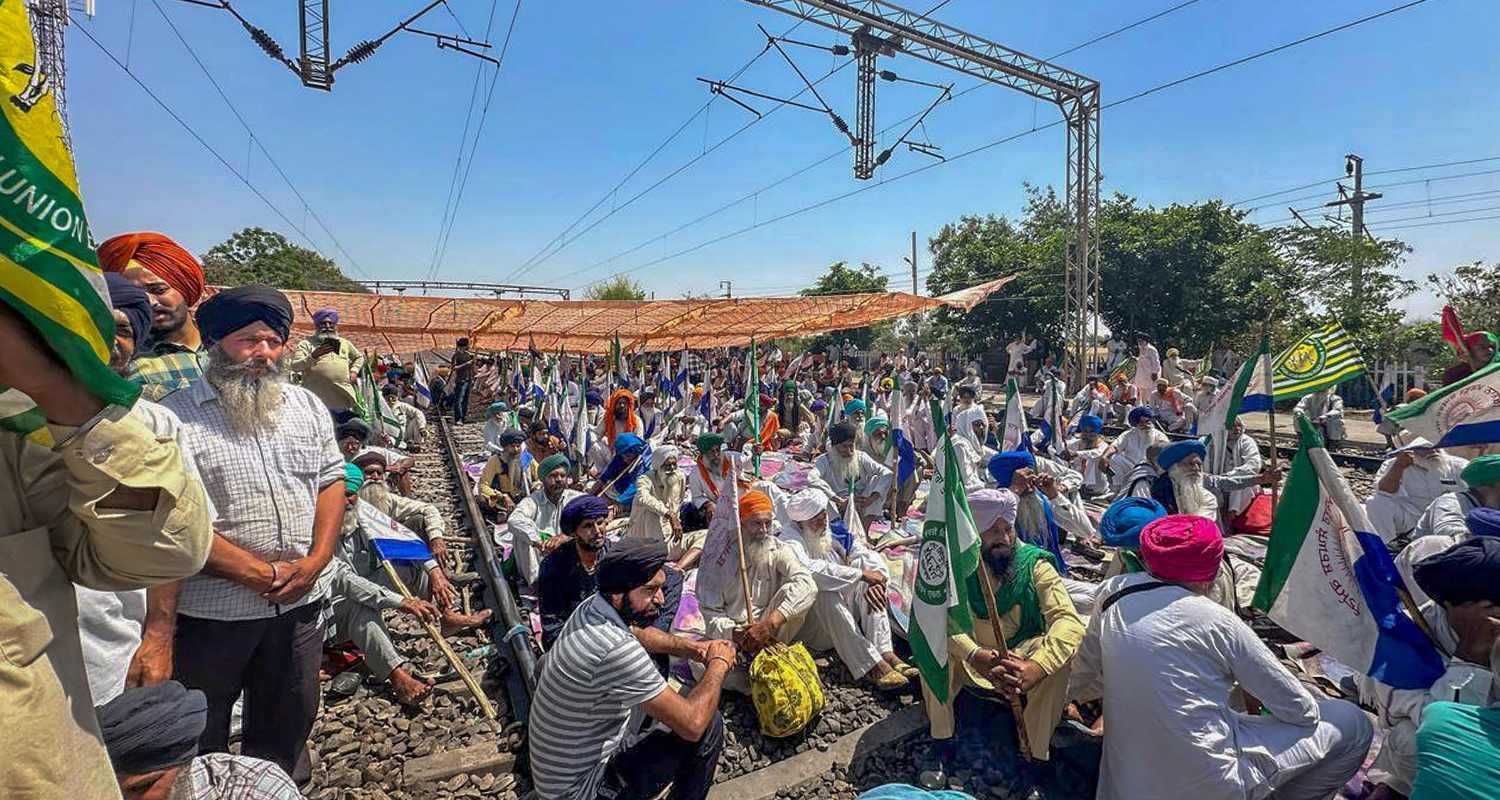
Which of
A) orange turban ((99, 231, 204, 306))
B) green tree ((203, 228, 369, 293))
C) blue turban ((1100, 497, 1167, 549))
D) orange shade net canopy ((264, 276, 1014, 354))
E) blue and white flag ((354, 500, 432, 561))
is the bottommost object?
blue and white flag ((354, 500, 432, 561))

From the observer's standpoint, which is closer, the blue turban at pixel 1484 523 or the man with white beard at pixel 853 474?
the blue turban at pixel 1484 523

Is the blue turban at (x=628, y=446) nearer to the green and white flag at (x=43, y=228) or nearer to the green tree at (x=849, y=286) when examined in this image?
the green and white flag at (x=43, y=228)

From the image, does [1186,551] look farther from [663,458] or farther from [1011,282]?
[1011,282]

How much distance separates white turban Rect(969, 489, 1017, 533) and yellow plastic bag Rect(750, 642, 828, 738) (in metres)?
1.29

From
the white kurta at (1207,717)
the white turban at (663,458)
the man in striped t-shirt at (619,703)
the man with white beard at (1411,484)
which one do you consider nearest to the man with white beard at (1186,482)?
the man with white beard at (1411,484)

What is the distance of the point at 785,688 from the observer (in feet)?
12.4

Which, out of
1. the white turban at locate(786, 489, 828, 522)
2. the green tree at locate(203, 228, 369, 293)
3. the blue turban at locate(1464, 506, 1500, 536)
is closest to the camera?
the blue turban at locate(1464, 506, 1500, 536)

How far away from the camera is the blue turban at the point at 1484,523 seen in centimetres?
288

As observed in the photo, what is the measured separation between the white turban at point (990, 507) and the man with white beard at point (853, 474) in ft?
11.8

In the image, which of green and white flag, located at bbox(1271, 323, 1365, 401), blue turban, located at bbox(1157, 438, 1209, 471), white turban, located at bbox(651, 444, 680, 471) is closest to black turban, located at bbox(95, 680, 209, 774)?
white turban, located at bbox(651, 444, 680, 471)

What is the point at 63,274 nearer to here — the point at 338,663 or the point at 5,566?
the point at 5,566

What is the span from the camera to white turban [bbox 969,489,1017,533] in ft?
12.6

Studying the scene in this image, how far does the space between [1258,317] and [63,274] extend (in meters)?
30.8

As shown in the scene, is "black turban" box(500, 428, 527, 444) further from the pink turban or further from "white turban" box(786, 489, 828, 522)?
the pink turban
